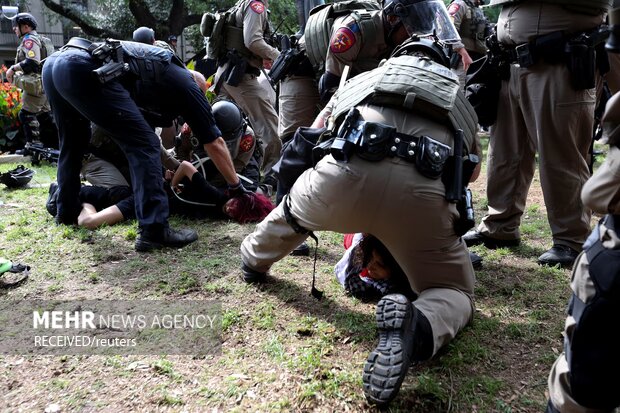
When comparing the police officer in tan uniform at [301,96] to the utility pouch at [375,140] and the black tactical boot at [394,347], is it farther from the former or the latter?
the black tactical boot at [394,347]

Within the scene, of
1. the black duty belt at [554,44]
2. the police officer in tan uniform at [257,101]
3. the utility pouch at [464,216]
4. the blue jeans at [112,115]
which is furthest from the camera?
the police officer in tan uniform at [257,101]

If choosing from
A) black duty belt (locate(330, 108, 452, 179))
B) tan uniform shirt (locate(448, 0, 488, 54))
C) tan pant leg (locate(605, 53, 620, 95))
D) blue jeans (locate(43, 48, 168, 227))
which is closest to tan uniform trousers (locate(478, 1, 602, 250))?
tan pant leg (locate(605, 53, 620, 95))

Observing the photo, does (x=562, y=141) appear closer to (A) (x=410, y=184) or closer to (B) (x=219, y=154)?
(A) (x=410, y=184)

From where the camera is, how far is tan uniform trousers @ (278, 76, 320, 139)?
Result: 14.2ft

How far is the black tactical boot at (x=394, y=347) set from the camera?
1821mm

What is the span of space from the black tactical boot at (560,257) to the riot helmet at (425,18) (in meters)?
1.47

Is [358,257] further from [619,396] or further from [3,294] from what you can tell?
[3,294]

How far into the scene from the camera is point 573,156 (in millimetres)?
3203

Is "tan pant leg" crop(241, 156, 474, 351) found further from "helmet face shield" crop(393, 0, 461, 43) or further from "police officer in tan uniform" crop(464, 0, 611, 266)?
"police officer in tan uniform" crop(464, 0, 611, 266)

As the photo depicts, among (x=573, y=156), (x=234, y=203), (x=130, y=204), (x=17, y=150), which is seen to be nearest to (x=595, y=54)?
(x=573, y=156)

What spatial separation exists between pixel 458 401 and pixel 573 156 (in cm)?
192

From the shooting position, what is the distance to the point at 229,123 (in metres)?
4.85

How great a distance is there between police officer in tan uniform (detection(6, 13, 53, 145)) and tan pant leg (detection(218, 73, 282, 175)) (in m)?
3.79

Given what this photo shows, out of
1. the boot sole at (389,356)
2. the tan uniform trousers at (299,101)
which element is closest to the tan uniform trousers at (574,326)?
the boot sole at (389,356)
